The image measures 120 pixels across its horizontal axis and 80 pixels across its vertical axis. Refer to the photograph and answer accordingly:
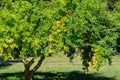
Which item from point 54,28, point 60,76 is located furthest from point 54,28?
point 60,76

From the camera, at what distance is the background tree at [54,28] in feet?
53.8

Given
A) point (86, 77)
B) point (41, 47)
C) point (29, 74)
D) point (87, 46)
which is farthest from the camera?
point (86, 77)

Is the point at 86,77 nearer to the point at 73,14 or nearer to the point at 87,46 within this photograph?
the point at 87,46

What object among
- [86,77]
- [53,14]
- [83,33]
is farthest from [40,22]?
[86,77]

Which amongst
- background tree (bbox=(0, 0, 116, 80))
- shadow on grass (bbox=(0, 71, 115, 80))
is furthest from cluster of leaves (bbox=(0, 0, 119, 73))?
shadow on grass (bbox=(0, 71, 115, 80))

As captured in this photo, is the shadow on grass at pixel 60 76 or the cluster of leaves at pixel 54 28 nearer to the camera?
the cluster of leaves at pixel 54 28

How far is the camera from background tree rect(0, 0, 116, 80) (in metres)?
16.4

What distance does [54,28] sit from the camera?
1659 centimetres

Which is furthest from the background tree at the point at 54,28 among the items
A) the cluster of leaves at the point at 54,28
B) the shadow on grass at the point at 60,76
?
the shadow on grass at the point at 60,76

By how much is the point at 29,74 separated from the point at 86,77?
6.80 m

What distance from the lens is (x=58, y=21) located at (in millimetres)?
17078

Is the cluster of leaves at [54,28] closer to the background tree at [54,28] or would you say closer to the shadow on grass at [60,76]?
the background tree at [54,28]

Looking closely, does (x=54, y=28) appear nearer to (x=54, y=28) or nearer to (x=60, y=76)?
(x=54, y=28)

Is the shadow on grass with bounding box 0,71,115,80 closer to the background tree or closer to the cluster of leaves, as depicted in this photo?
the background tree
